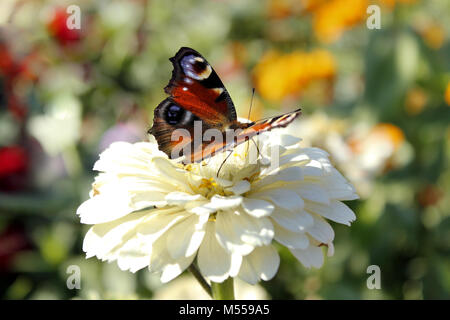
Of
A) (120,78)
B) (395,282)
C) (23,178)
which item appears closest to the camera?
(395,282)

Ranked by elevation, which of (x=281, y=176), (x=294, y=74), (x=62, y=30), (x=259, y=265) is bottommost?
(x=259, y=265)

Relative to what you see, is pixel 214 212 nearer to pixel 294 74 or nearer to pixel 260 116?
pixel 260 116

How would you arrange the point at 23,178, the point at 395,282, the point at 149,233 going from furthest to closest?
the point at 23,178 < the point at 395,282 < the point at 149,233

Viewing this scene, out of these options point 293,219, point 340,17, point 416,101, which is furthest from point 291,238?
point 340,17

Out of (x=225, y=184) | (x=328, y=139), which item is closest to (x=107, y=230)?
(x=225, y=184)

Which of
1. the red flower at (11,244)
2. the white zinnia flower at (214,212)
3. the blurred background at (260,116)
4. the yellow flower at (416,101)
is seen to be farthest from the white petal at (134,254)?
the yellow flower at (416,101)

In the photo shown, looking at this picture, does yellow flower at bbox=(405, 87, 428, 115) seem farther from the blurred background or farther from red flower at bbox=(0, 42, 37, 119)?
red flower at bbox=(0, 42, 37, 119)

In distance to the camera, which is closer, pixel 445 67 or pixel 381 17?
pixel 445 67
